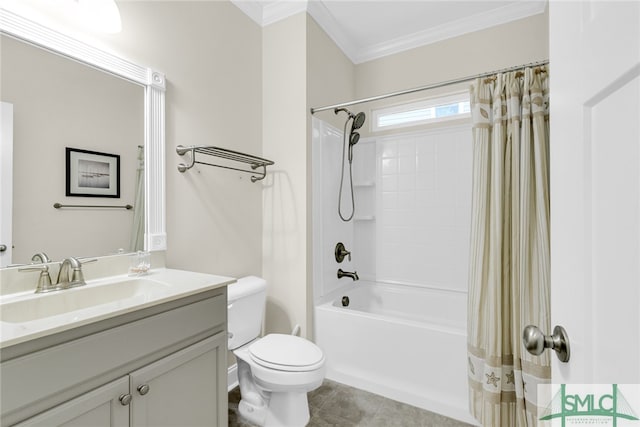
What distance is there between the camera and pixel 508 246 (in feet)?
4.97

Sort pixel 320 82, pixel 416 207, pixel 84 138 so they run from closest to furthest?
pixel 84 138 < pixel 320 82 < pixel 416 207

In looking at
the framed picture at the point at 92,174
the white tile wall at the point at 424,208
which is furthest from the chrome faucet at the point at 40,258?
the white tile wall at the point at 424,208

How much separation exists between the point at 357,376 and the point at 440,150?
1925 millimetres

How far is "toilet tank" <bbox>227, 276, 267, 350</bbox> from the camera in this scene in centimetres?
167

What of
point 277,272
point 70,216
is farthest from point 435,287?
point 70,216

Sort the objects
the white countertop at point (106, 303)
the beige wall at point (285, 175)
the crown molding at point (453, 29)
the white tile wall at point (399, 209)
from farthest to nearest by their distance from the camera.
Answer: the white tile wall at point (399, 209) → the crown molding at point (453, 29) → the beige wall at point (285, 175) → the white countertop at point (106, 303)

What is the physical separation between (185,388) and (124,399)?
247mm

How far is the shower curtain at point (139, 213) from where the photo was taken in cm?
151

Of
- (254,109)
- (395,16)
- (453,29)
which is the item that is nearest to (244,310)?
(254,109)

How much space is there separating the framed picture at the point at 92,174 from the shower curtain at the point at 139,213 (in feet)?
0.31

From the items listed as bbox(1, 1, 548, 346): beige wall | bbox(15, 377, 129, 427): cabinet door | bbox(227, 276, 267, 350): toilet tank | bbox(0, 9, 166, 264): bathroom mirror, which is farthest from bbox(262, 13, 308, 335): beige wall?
bbox(15, 377, 129, 427): cabinet door

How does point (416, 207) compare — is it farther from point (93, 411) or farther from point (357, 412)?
point (93, 411)

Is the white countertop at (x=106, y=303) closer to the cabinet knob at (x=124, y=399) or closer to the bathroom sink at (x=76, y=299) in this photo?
the bathroom sink at (x=76, y=299)

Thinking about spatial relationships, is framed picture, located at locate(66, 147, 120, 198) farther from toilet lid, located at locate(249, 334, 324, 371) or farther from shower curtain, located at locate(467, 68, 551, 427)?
shower curtain, located at locate(467, 68, 551, 427)
